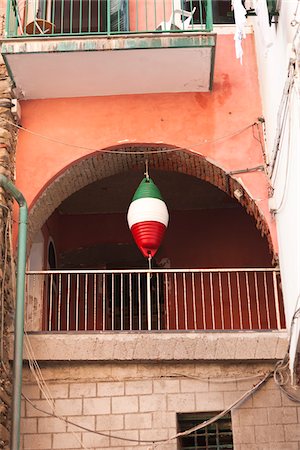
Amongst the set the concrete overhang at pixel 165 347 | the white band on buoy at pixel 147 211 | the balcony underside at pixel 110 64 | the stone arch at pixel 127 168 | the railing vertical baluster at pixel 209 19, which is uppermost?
the railing vertical baluster at pixel 209 19

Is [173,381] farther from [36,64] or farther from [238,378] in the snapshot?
[36,64]

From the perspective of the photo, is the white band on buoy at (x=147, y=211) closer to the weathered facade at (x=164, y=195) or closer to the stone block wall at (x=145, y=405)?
the weathered facade at (x=164, y=195)

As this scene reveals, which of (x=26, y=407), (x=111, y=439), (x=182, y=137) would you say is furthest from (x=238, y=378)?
(x=182, y=137)

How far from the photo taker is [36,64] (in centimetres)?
951

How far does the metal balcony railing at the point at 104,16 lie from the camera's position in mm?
9742

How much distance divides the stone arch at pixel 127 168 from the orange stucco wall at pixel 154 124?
100 millimetres

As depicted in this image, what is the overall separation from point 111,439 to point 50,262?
4.44 meters

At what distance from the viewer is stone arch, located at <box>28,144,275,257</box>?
380 inches

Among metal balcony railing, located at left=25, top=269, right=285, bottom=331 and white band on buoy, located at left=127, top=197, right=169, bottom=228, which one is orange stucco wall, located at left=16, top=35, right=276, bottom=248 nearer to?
white band on buoy, located at left=127, top=197, right=169, bottom=228

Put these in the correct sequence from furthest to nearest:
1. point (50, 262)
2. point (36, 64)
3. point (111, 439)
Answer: point (50, 262) → point (36, 64) → point (111, 439)

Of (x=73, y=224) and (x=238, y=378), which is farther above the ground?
(x=73, y=224)

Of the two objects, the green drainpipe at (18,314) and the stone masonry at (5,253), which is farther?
the stone masonry at (5,253)

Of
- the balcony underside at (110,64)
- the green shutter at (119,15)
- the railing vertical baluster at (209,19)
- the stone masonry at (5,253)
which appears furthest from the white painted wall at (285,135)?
the stone masonry at (5,253)

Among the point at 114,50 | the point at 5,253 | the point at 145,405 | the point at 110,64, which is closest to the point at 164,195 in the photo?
the point at 110,64
